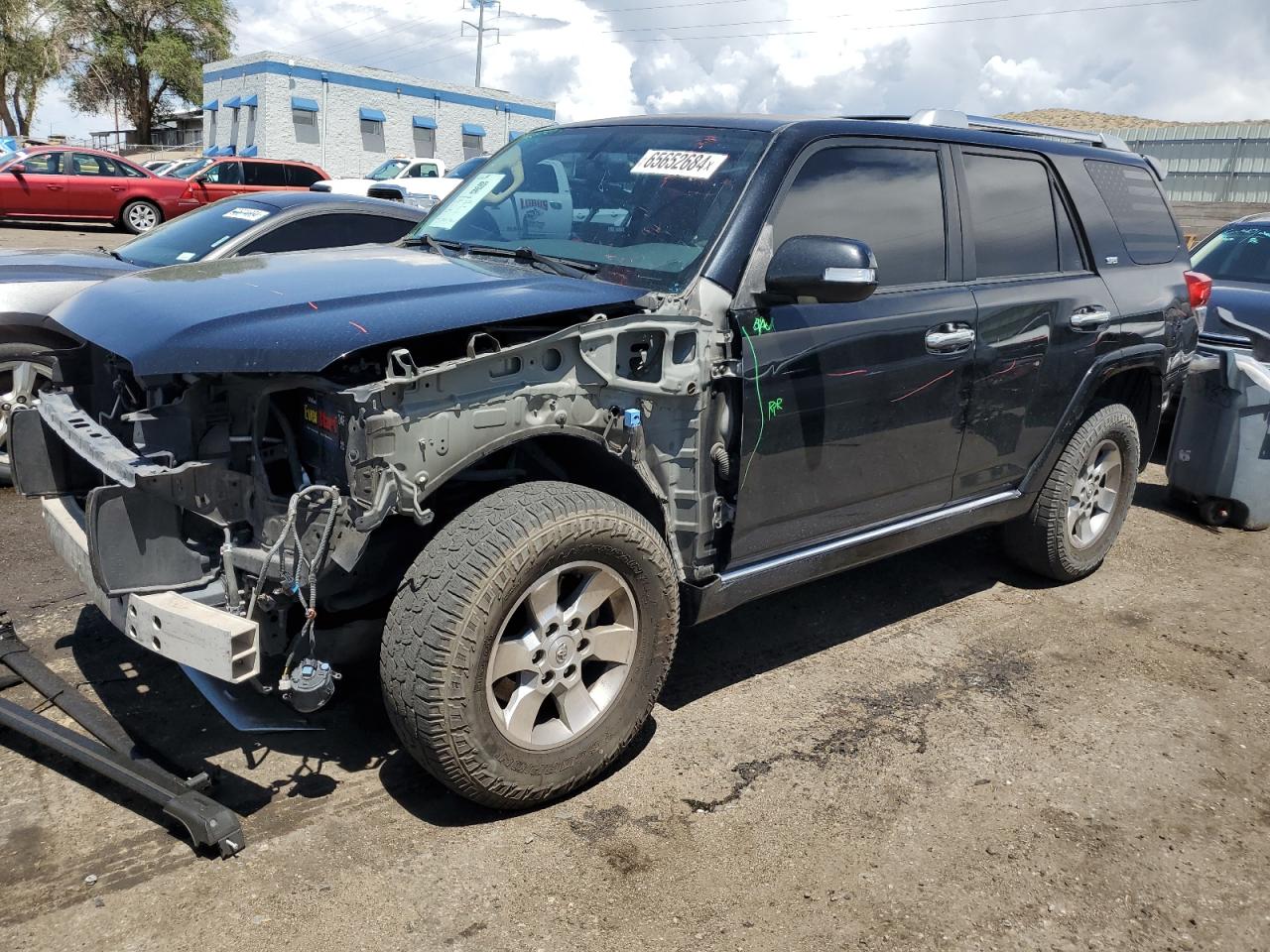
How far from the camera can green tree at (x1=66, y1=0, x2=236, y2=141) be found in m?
49.7

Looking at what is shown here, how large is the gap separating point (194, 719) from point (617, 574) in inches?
60.2

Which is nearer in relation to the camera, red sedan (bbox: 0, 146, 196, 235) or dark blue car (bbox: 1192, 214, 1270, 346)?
dark blue car (bbox: 1192, 214, 1270, 346)

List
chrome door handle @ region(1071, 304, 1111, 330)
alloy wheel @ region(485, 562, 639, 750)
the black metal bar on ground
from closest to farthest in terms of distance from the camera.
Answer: alloy wheel @ region(485, 562, 639, 750)
the black metal bar on ground
chrome door handle @ region(1071, 304, 1111, 330)

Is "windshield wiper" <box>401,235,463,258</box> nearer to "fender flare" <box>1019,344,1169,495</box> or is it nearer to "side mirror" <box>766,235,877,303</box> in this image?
"side mirror" <box>766,235,877,303</box>

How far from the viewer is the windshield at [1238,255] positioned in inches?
317

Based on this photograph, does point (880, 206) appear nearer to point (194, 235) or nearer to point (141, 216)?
point (194, 235)

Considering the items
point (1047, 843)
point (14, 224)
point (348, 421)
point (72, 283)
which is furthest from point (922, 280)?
point (14, 224)

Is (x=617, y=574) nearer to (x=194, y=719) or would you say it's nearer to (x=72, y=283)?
(x=194, y=719)

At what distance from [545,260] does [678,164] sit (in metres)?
0.57

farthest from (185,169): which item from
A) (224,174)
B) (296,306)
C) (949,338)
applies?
(296,306)

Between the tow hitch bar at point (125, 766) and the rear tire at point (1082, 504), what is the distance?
3663mm

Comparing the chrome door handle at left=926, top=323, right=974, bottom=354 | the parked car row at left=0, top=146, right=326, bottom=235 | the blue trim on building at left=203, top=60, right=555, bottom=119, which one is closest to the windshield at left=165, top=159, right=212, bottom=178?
the parked car row at left=0, top=146, right=326, bottom=235

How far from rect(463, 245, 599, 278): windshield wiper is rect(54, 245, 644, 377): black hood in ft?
0.34

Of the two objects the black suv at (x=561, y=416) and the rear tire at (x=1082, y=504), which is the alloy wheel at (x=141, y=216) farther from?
the rear tire at (x=1082, y=504)
